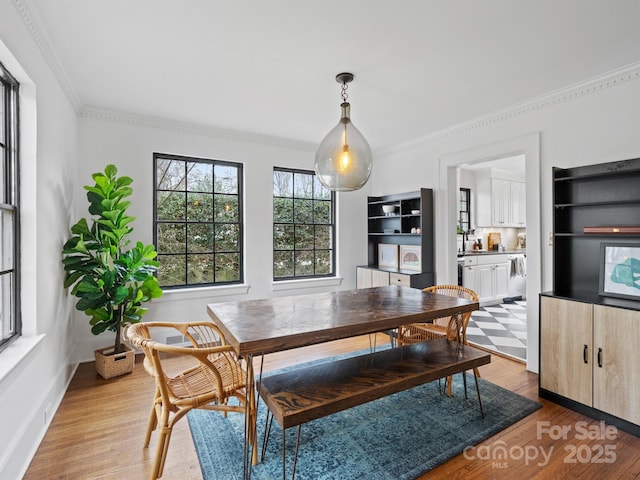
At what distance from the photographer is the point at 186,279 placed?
402cm

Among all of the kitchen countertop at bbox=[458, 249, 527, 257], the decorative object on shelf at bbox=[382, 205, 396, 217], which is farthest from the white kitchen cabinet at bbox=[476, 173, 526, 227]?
the decorative object on shelf at bbox=[382, 205, 396, 217]

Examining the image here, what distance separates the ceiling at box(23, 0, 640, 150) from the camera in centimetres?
193

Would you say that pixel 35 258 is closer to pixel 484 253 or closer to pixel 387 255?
pixel 387 255

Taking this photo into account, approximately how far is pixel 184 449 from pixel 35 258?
1564 mm

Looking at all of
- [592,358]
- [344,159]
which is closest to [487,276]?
[592,358]

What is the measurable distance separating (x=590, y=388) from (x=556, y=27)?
2492mm

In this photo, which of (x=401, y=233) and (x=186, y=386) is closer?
(x=186, y=386)

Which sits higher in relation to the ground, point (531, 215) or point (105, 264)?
point (531, 215)

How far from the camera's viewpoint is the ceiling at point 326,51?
193 cm

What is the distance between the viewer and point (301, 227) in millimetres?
4816

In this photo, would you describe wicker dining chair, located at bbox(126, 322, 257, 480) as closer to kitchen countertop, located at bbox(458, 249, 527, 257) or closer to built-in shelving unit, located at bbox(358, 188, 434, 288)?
built-in shelving unit, located at bbox(358, 188, 434, 288)

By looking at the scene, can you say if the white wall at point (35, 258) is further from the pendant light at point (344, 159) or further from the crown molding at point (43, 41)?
the pendant light at point (344, 159)

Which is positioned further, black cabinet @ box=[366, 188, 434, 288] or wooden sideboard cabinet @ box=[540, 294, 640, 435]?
black cabinet @ box=[366, 188, 434, 288]

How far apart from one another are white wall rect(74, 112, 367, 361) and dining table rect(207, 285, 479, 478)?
1818 mm
